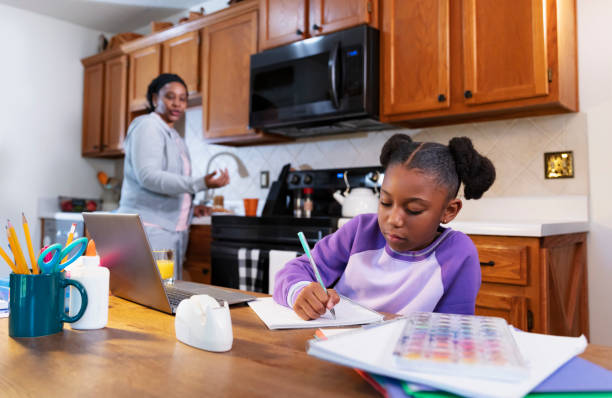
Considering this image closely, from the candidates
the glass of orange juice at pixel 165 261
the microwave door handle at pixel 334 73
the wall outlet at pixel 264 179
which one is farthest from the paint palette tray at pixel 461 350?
the wall outlet at pixel 264 179

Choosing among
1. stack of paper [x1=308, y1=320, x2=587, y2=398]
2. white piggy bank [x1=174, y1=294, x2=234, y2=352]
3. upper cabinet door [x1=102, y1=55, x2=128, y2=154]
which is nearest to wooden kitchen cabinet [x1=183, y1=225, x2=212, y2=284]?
upper cabinet door [x1=102, y1=55, x2=128, y2=154]

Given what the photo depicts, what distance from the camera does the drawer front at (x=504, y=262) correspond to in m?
1.81

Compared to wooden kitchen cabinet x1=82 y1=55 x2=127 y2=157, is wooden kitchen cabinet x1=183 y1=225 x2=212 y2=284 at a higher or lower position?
lower

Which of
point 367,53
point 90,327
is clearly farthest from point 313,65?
point 90,327

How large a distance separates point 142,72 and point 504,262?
3.12 meters

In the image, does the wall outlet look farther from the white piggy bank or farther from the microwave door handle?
the white piggy bank

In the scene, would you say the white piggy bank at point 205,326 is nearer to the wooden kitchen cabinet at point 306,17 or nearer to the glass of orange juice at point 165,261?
the glass of orange juice at point 165,261

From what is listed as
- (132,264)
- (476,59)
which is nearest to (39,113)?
(476,59)

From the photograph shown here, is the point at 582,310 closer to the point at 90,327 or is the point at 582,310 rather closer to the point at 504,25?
the point at 504,25

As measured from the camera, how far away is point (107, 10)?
412 centimetres

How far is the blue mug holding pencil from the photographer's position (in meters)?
0.76

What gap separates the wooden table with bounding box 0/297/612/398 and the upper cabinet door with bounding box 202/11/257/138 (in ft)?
8.02

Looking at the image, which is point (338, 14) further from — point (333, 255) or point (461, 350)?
point (461, 350)

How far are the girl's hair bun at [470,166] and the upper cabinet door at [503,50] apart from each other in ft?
3.93
